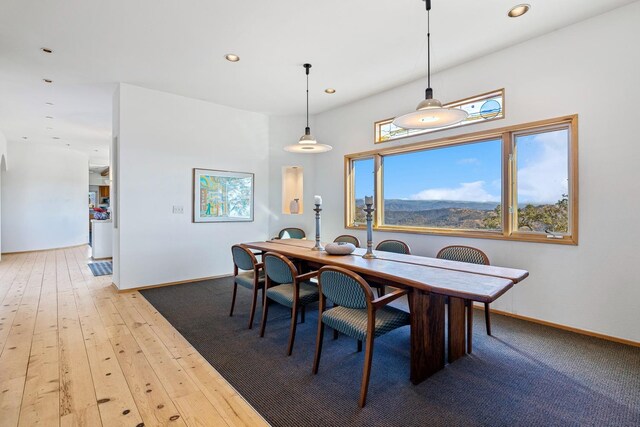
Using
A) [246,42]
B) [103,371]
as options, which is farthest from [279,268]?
[246,42]

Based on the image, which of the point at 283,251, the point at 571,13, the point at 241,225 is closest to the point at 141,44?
the point at 283,251

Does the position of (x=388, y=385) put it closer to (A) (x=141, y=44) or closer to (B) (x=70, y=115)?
(A) (x=141, y=44)

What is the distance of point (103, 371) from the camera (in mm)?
2262

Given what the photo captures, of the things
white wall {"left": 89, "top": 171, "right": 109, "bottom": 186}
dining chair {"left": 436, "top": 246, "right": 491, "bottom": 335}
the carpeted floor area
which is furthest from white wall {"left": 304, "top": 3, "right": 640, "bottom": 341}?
white wall {"left": 89, "top": 171, "right": 109, "bottom": 186}

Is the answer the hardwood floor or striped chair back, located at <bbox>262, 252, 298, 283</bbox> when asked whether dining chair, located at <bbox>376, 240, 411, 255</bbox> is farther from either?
the hardwood floor

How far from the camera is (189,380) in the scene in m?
2.15

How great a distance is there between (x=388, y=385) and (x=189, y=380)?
4.71 feet

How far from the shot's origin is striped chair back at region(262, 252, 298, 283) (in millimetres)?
2586

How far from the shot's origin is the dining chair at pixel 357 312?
190 centimetres

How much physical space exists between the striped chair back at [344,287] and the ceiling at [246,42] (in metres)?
2.37

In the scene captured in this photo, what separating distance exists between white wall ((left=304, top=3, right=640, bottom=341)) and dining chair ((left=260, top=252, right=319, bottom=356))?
2.31 metres

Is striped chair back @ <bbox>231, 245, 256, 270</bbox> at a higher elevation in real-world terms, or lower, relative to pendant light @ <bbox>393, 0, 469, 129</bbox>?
lower

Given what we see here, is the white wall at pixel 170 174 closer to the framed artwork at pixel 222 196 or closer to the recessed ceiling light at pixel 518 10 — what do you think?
the framed artwork at pixel 222 196

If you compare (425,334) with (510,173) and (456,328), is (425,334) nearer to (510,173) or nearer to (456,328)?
(456,328)
